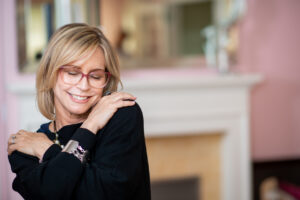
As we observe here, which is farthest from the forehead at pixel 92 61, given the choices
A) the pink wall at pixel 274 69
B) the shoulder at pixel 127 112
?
the pink wall at pixel 274 69

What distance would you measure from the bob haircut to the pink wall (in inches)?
68.3

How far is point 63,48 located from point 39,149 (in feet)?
0.89

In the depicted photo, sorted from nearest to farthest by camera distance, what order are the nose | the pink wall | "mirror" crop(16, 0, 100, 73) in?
the nose
"mirror" crop(16, 0, 100, 73)
the pink wall

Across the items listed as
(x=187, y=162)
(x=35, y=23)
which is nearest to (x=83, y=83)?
(x=35, y=23)

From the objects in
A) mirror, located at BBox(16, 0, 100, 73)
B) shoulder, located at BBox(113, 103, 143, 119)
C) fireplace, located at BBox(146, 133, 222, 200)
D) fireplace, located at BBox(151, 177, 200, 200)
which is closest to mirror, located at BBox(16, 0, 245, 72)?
mirror, located at BBox(16, 0, 100, 73)

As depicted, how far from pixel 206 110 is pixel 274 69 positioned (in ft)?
2.07

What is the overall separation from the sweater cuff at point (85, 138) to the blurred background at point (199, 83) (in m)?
1.28

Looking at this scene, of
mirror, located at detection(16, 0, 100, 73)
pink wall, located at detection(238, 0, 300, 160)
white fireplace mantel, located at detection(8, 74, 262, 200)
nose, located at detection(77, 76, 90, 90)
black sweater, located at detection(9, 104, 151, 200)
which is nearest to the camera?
black sweater, located at detection(9, 104, 151, 200)

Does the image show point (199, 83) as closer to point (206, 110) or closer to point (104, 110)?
point (206, 110)

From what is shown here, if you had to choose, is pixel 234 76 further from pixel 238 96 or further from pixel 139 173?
pixel 139 173

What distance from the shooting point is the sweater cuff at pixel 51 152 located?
0.91 m

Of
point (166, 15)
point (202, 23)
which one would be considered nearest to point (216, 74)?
point (202, 23)

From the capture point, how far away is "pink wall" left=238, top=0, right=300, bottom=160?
256cm

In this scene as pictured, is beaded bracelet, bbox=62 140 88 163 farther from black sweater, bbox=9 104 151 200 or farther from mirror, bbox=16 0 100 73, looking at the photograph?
mirror, bbox=16 0 100 73
